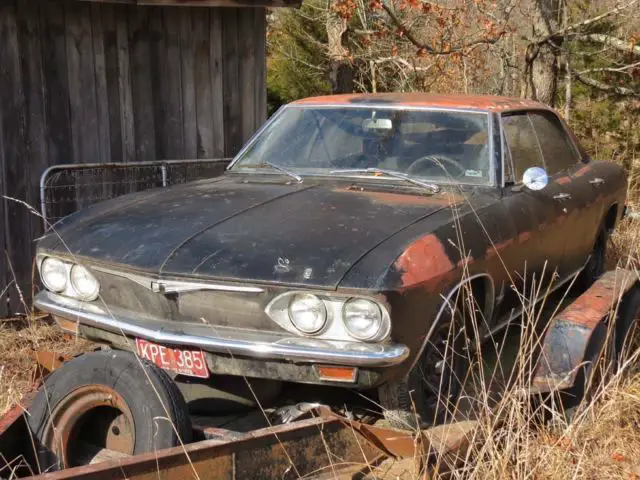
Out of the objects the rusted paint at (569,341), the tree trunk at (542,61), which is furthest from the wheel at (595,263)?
the tree trunk at (542,61)

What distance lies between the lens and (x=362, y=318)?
9.98 feet

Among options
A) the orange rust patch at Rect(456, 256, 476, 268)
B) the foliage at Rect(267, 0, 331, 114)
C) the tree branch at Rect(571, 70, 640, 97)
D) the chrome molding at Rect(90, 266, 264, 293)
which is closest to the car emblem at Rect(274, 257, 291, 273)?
the chrome molding at Rect(90, 266, 264, 293)

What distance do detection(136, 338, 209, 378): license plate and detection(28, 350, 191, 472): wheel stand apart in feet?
0.60

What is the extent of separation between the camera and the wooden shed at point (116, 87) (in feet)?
19.4

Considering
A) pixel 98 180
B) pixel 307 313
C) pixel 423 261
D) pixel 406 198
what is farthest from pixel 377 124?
pixel 98 180

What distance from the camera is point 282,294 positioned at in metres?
3.10

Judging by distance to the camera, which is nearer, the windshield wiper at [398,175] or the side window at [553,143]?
the windshield wiper at [398,175]

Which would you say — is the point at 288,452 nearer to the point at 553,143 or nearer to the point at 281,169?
the point at 281,169

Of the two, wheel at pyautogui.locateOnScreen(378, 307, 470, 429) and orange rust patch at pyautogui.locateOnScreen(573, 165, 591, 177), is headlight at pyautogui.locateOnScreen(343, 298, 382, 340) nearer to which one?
wheel at pyautogui.locateOnScreen(378, 307, 470, 429)

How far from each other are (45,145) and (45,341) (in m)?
1.62

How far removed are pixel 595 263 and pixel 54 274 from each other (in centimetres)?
412

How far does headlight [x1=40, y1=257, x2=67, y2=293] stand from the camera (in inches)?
145

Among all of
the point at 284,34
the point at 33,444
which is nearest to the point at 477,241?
the point at 33,444

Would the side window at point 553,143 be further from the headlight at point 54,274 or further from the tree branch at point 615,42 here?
the tree branch at point 615,42
